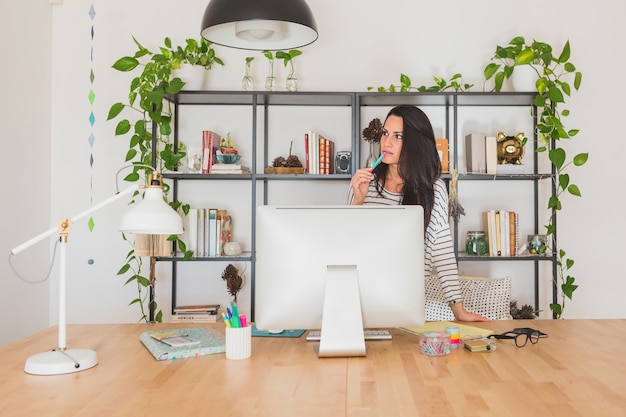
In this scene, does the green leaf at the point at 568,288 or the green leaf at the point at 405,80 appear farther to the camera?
the green leaf at the point at 405,80

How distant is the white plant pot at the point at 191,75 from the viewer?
3.72 m

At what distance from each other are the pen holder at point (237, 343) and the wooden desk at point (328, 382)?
3 cm

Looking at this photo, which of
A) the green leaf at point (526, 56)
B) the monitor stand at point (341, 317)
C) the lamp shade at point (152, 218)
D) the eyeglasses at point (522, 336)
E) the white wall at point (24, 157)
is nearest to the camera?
the lamp shade at point (152, 218)

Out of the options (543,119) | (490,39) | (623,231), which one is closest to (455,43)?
(490,39)

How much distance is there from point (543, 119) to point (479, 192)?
0.60m

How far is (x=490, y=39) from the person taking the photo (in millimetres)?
3951

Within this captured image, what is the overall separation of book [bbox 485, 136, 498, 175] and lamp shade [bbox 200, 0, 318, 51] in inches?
64.1

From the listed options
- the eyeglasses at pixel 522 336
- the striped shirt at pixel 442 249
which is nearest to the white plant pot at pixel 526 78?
the striped shirt at pixel 442 249

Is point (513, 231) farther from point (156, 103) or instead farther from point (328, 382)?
point (328, 382)

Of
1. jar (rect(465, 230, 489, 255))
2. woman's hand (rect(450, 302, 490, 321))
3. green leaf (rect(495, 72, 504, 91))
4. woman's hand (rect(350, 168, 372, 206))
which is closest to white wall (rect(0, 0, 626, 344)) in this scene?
green leaf (rect(495, 72, 504, 91))

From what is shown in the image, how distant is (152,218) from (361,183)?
1.27 metres

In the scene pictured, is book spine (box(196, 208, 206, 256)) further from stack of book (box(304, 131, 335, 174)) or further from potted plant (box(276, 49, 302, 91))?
potted plant (box(276, 49, 302, 91))

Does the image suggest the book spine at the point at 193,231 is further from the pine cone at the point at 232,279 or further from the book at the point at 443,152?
the book at the point at 443,152

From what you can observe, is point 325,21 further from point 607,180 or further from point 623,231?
point 623,231
